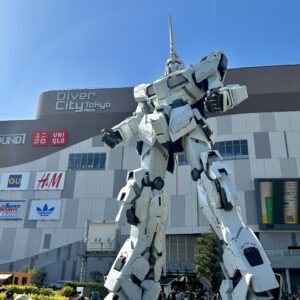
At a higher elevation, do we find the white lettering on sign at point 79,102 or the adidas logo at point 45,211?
the white lettering on sign at point 79,102

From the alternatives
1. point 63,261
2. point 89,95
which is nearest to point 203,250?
point 63,261

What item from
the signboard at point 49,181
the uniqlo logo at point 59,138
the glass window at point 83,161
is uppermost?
the uniqlo logo at point 59,138

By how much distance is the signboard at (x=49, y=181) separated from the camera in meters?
34.4

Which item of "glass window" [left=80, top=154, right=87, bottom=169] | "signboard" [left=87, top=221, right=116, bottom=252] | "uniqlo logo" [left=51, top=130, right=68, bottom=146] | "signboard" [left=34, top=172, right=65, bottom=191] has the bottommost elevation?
"signboard" [left=87, top=221, right=116, bottom=252]

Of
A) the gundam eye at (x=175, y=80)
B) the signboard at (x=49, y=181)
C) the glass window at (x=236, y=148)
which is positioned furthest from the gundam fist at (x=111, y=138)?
the signboard at (x=49, y=181)

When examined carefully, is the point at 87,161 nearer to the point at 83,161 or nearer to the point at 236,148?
the point at 83,161

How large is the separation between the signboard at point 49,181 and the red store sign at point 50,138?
383 cm

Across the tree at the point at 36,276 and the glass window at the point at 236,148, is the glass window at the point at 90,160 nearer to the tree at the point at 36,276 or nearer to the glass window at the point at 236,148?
the tree at the point at 36,276

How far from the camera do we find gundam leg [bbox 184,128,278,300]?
4148 mm

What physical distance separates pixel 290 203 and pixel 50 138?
2743 centimetres

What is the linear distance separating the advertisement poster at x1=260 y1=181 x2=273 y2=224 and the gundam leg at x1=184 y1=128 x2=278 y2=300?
26134 mm

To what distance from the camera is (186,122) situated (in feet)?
19.5

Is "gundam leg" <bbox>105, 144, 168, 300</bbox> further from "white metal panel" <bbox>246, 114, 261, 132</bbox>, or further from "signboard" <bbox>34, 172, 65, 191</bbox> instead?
"signboard" <bbox>34, 172, 65, 191</bbox>

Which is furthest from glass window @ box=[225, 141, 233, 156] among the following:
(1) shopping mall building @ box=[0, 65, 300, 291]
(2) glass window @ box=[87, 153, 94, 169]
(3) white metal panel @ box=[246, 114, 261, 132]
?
(2) glass window @ box=[87, 153, 94, 169]
